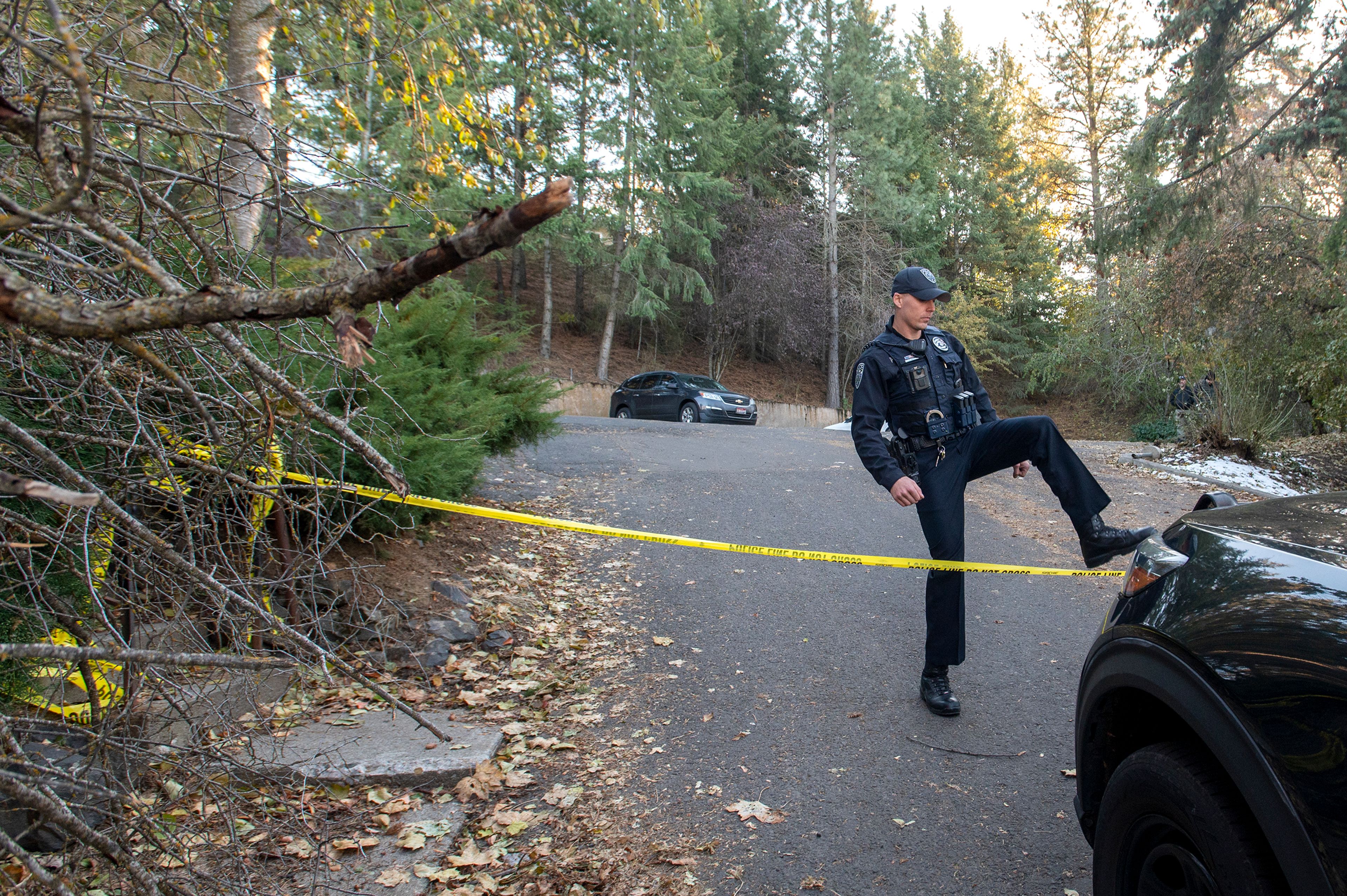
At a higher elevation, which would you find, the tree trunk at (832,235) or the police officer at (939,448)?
the tree trunk at (832,235)

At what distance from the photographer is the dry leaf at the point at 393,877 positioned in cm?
293

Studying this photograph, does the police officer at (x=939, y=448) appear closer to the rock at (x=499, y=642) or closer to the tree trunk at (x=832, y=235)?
the rock at (x=499, y=642)

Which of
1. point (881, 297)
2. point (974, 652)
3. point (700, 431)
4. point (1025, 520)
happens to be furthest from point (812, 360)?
point (974, 652)

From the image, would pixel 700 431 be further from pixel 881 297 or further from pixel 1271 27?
pixel 881 297

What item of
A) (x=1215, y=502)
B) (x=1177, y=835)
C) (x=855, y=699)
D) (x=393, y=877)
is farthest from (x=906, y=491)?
(x=393, y=877)

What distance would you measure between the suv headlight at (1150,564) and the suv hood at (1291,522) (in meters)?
0.13

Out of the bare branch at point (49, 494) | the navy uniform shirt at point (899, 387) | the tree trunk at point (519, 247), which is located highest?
the tree trunk at point (519, 247)

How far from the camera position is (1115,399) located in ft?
92.4

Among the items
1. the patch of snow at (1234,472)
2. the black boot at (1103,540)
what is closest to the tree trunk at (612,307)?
the patch of snow at (1234,472)

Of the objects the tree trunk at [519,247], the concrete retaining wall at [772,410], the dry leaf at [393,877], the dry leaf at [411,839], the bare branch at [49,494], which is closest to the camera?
the bare branch at [49,494]

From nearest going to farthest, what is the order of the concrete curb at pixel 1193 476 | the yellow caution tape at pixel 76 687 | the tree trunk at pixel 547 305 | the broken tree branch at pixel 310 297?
the broken tree branch at pixel 310 297
the yellow caution tape at pixel 76 687
the concrete curb at pixel 1193 476
the tree trunk at pixel 547 305

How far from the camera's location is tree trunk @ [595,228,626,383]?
98.7 feet

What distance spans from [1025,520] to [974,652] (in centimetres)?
391

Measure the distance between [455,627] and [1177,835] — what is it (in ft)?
13.3
